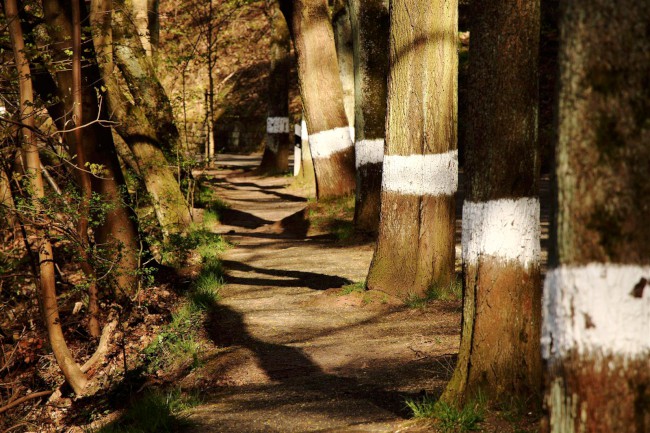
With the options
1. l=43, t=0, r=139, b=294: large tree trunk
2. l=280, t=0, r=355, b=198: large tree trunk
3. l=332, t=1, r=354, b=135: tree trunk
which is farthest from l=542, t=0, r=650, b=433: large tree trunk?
l=332, t=1, r=354, b=135: tree trunk

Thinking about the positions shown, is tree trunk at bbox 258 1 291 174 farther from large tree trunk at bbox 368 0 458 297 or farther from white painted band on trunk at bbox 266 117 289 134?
large tree trunk at bbox 368 0 458 297

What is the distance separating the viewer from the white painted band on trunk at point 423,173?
314 inches

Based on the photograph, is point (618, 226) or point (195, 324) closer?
point (618, 226)

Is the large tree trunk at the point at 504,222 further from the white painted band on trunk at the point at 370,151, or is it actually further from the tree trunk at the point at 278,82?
the tree trunk at the point at 278,82

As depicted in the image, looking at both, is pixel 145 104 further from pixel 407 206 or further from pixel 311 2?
pixel 407 206

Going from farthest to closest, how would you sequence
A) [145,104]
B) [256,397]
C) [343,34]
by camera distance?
1. [343,34]
2. [145,104]
3. [256,397]

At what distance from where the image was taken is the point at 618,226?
2789 mm

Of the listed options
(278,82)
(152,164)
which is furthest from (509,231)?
(278,82)

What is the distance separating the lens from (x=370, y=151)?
11.5 metres

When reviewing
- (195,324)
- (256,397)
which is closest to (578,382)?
(256,397)

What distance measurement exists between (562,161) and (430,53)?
5.06m

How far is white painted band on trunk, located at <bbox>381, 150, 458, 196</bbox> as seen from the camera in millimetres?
7969

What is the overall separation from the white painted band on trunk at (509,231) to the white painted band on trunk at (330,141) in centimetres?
882

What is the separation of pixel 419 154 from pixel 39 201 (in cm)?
353
